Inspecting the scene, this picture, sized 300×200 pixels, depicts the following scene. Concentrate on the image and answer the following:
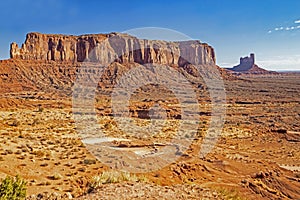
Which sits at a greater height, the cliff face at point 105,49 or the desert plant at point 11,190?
the cliff face at point 105,49

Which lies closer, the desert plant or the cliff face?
the desert plant

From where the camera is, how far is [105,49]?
11000cm

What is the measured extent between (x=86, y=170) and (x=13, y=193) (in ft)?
14.8

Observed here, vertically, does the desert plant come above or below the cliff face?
below

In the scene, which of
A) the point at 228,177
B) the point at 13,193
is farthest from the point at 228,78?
the point at 13,193

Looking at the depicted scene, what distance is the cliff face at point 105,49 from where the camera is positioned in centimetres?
10331

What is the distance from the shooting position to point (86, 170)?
1191 centimetres

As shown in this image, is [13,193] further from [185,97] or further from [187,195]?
[185,97]

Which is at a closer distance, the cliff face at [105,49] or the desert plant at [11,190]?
the desert plant at [11,190]

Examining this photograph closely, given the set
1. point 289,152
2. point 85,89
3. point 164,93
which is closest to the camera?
point 289,152

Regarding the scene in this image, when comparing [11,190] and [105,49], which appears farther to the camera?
[105,49]

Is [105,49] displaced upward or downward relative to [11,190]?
upward

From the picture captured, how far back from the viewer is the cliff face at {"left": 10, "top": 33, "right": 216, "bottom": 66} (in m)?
103

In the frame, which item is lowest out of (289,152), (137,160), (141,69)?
(289,152)
